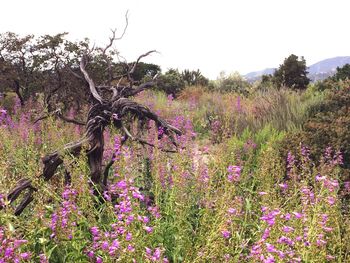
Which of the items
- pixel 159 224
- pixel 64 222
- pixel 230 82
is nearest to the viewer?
pixel 64 222

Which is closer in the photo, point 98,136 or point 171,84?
point 98,136

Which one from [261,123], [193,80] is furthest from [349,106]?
[193,80]

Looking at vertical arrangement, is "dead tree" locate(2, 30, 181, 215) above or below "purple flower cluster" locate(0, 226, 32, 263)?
above

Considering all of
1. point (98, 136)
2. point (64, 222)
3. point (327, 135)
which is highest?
point (98, 136)

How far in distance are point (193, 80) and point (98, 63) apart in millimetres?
14191

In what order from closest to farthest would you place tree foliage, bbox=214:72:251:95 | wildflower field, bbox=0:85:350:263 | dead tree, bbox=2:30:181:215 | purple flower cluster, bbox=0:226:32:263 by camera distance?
purple flower cluster, bbox=0:226:32:263 → wildflower field, bbox=0:85:350:263 → dead tree, bbox=2:30:181:215 → tree foliage, bbox=214:72:251:95

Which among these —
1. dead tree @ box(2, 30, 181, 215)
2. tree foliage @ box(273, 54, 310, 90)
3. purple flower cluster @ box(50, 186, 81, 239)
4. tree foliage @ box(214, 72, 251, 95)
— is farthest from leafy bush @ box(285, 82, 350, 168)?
tree foliage @ box(214, 72, 251, 95)

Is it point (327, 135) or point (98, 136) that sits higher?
point (98, 136)

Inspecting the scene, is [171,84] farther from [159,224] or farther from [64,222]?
[64,222]

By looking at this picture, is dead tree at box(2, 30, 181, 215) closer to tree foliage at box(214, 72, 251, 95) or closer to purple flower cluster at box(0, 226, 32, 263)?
purple flower cluster at box(0, 226, 32, 263)

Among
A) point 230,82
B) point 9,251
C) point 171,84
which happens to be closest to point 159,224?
point 9,251

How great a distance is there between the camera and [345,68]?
909 inches

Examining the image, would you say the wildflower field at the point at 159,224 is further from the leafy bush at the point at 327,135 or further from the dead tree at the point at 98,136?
the leafy bush at the point at 327,135

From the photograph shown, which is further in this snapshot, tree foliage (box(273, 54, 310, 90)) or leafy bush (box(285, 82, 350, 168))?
tree foliage (box(273, 54, 310, 90))
